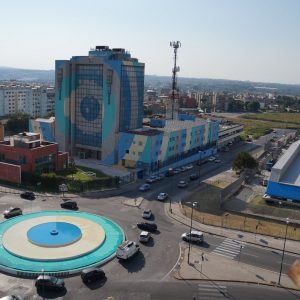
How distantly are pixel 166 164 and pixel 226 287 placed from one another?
4709 centimetres

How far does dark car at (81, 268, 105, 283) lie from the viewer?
3559cm

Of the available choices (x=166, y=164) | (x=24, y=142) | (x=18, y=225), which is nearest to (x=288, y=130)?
(x=166, y=164)

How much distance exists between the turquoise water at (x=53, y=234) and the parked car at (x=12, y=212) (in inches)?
215

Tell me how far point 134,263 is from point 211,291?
28.3 feet

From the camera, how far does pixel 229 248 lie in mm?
44500

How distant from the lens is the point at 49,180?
6325 cm

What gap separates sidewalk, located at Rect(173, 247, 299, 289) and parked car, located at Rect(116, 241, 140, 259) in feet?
16.4

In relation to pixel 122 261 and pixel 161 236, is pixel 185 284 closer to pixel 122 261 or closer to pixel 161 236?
pixel 122 261

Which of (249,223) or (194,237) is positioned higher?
(194,237)

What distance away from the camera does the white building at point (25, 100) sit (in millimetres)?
159250

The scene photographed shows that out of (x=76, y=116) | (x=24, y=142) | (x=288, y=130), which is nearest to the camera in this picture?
(x=24, y=142)

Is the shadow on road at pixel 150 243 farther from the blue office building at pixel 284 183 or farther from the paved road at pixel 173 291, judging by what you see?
the blue office building at pixel 284 183

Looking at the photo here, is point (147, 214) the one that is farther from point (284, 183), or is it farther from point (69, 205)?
point (284, 183)

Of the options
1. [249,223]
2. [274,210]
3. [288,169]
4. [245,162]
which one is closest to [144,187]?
[249,223]
